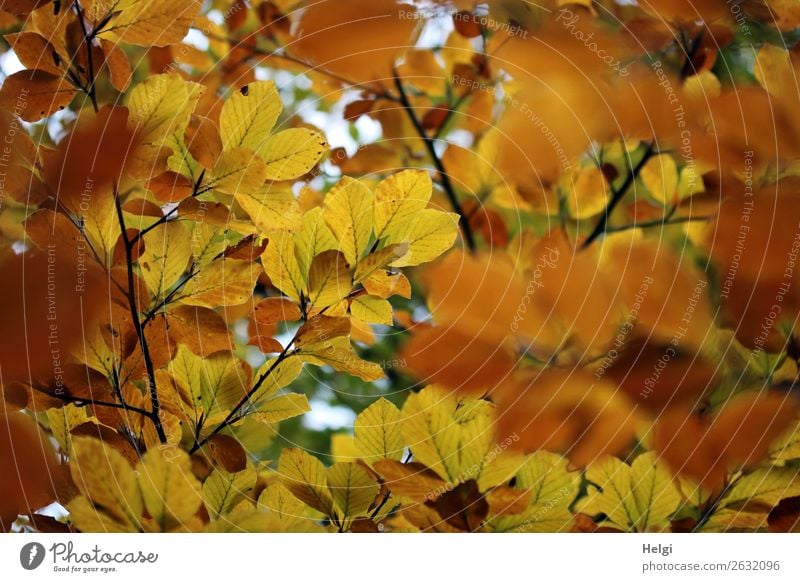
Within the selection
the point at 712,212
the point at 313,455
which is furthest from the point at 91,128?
the point at 712,212

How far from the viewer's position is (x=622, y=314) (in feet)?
1.06

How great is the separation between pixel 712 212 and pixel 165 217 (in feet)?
0.80

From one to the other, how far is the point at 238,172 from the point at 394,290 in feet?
0.28

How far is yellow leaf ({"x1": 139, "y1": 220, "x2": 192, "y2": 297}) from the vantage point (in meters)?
0.33

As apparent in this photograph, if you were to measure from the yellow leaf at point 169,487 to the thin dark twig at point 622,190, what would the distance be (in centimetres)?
21

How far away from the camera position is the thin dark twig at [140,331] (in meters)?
0.33

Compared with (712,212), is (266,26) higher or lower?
higher

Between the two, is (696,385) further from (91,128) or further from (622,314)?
(91,128)

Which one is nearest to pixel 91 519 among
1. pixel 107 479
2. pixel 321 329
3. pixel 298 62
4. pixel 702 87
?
pixel 107 479

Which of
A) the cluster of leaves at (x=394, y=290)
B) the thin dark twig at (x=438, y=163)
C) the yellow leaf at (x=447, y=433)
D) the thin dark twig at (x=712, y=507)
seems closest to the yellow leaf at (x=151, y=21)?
the cluster of leaves at (x=394, y=290)

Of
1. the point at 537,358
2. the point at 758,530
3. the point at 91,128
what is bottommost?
the point at 758,530

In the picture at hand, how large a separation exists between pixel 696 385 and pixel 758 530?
97 millimetres
